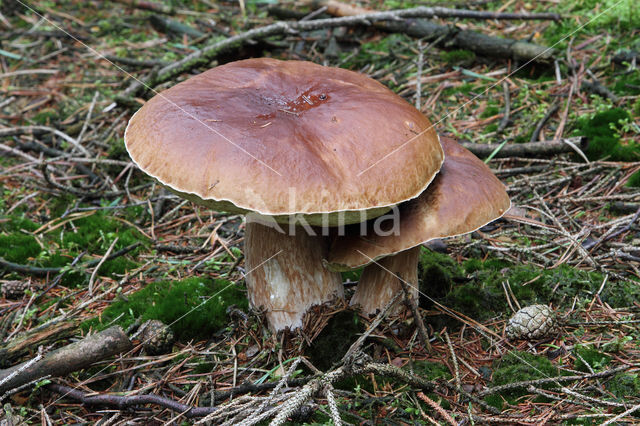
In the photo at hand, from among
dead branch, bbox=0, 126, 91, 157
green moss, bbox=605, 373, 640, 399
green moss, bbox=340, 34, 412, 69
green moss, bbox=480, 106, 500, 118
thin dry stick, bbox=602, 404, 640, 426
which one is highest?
green moss, bbox=340, 34, 412, 69

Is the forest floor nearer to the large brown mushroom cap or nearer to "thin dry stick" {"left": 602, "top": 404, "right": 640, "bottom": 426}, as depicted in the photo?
"thin dry stick" {"left": 602, "top": 404, "right": 640, "bottom": 426}

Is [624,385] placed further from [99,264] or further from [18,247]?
[18,247]

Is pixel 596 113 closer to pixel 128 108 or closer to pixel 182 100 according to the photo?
pixel 182 100

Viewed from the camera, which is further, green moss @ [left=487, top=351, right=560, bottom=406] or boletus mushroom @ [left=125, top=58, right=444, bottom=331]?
green moss @ [left=487, top=351, right=560, bottom=406]

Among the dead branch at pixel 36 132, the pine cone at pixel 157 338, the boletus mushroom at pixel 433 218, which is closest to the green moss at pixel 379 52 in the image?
the dead branch at pixel 36 132

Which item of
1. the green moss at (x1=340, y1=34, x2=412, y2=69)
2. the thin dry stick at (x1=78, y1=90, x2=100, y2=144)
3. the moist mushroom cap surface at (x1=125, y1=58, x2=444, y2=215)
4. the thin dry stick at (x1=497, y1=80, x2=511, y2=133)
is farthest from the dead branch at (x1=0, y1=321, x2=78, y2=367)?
the green moss at (x1=340, y1=34, x2=412, y2=69)

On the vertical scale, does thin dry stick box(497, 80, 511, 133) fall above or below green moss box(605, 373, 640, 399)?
above
